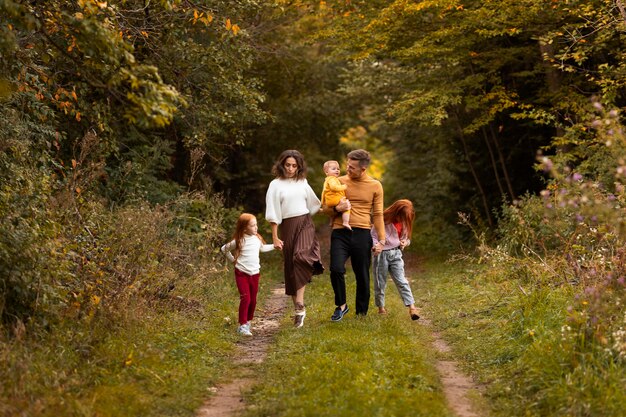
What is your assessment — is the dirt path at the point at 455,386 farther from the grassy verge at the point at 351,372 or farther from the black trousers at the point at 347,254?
the black trousers at the point at 347,254

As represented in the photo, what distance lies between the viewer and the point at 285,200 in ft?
31.4

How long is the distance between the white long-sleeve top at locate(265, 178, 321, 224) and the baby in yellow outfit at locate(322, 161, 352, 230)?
0.57 feet

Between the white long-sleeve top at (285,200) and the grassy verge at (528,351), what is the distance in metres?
2.39

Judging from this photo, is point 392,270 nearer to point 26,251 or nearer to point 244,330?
point 244,330

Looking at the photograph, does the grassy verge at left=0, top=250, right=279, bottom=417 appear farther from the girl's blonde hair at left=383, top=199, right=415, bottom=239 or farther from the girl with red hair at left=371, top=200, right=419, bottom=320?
the girl's blonde hair at left=383, top=199, right=415, bottom=239

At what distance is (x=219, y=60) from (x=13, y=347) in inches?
345

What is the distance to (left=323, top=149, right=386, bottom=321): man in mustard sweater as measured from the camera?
9.64 m

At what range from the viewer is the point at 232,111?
1562 centimetres

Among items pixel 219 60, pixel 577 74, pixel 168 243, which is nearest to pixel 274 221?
pixel 168 243

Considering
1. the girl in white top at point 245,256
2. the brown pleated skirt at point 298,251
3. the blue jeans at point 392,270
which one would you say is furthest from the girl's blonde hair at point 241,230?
the blue jeans at point 392,270

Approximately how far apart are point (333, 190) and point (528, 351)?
2986mm

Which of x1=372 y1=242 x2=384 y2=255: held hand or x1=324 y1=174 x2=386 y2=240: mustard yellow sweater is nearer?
x1=324 y1=174 x2=386 y2=240: mustard yellow sweater

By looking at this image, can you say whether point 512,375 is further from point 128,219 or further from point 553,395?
point 128,219

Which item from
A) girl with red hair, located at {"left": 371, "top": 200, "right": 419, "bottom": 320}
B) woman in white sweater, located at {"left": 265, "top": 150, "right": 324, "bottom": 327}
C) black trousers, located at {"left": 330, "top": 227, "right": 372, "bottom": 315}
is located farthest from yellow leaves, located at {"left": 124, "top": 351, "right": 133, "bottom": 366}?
girl with red hair, located at {"left": 371, "top": 200, "right": 419, "bottom": 320}
